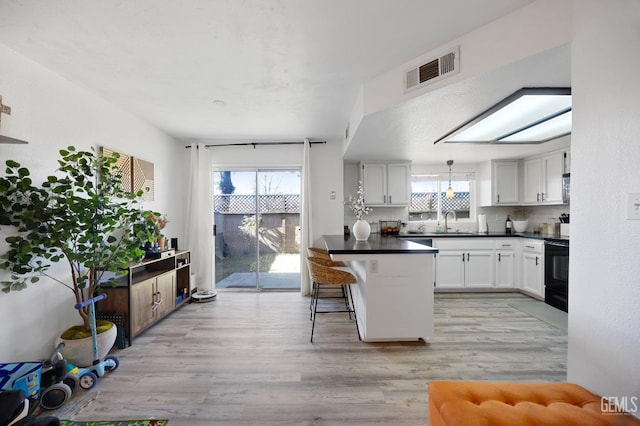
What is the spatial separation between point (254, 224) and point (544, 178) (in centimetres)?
480

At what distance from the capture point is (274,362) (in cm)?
233

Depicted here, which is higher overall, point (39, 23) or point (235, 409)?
point (39, 23)

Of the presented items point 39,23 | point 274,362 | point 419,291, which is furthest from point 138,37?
point 419,291

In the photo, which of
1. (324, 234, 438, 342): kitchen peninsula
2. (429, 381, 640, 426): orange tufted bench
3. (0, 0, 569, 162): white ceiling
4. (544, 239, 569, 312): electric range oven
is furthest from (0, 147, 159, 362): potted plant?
(544, 239, 569, 312): electric range oven

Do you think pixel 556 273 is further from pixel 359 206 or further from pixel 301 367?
pixel 301 367

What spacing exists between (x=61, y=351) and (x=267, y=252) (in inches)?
109

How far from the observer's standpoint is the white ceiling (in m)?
1.58

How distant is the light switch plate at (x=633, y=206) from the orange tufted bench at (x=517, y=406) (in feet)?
2.67

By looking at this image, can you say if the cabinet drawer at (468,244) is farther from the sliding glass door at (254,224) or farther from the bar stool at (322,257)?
the sliding glass door at (254,224)

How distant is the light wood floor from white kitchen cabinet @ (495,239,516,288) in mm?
940

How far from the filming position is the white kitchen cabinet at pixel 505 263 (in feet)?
14.0

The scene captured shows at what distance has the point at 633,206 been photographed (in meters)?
1.15

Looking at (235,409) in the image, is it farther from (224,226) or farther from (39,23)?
(224,226)

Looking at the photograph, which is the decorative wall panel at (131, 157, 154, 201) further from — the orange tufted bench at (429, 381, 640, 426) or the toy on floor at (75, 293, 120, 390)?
the orange tufted bench at (429, 381, 640, 426)
